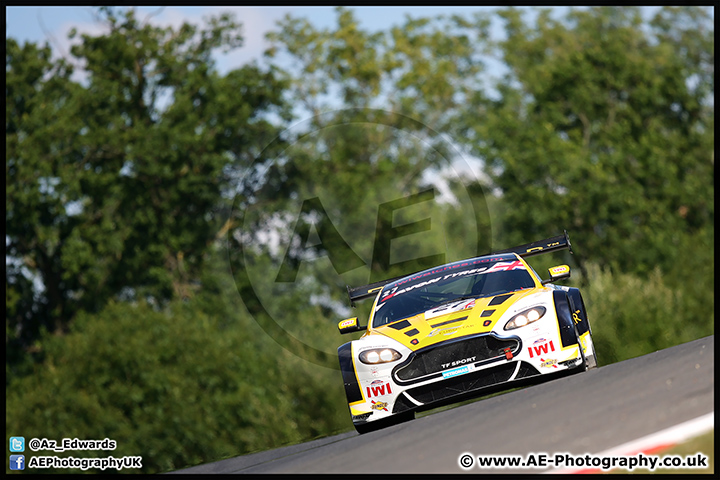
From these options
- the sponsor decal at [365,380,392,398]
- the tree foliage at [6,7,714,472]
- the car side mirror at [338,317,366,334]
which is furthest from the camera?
the tree foliage at [6,7,714,472]

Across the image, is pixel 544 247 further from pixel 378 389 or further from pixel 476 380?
pixel 378 389

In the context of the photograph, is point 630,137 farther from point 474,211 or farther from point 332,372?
point 332,372

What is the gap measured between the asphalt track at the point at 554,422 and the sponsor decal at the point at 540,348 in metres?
0.31

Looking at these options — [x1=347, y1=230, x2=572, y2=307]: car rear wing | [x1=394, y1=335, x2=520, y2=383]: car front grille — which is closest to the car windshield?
[x1=347, y1=230, x2=572, y2=307]: car rear wing

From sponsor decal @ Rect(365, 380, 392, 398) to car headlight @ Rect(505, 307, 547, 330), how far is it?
128 cm

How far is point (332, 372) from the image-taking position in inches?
1104

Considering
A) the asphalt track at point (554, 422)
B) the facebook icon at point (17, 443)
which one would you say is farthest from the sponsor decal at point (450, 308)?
the facebook icon at point (17, 443)

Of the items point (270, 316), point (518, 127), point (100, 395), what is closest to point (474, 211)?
point (518, 127)

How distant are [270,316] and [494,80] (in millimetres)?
25900

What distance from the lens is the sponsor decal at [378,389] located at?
848cm

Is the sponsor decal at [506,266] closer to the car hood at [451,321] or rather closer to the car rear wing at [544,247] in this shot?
the car rear wing at [544,247]

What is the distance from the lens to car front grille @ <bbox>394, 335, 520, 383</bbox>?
8148 millimetres

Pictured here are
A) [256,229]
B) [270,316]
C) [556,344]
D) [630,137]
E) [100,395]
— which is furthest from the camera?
[630,137]

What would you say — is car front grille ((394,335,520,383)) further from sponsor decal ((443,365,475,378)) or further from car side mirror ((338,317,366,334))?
car side mirror ((338,317,366,334))
